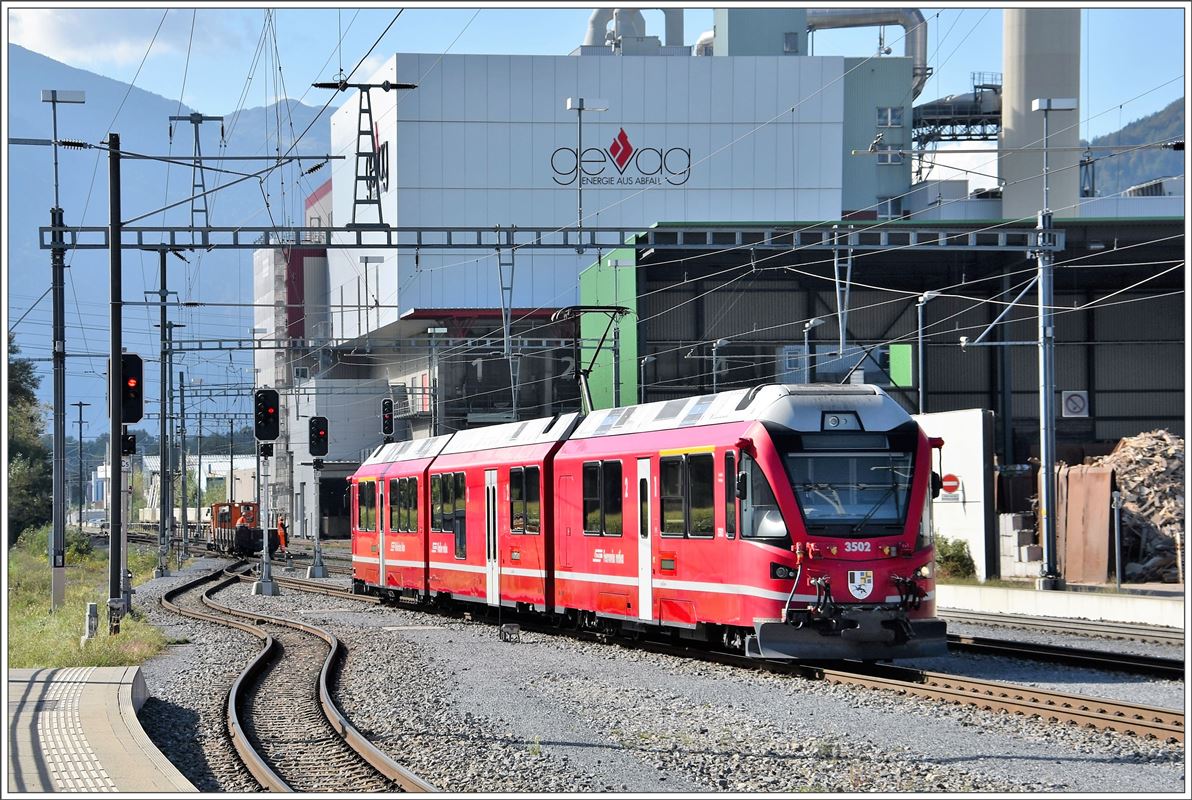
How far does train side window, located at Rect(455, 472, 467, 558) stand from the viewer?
26188mm

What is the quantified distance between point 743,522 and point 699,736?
4.46 meters

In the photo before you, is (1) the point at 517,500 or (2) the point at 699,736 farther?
(1) the point at 517,500

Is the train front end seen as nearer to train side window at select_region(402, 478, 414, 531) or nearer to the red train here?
the red train

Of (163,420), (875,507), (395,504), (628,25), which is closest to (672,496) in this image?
(875,507)

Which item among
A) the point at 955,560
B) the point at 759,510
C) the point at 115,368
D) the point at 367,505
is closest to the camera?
the point at 759,510

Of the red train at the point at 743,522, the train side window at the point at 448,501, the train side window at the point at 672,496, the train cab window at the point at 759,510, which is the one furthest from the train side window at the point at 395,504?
the train cab window at the point at 759,510

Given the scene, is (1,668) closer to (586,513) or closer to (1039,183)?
(586,513)

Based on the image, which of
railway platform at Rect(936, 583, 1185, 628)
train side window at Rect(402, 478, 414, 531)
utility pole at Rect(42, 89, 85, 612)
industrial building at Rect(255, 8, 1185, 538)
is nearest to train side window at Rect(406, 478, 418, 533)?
train side window at Rect(402, 478, 414, 531)

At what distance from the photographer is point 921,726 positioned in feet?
40.8

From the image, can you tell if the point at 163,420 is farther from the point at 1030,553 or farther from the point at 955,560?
the point at 1030,553

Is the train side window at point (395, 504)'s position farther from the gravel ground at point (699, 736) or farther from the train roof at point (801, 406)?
the train roof at point (801, 406)

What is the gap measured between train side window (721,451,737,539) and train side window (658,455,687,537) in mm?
1198

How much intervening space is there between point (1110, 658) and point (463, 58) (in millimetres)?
62968

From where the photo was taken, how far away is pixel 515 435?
2427 cm
